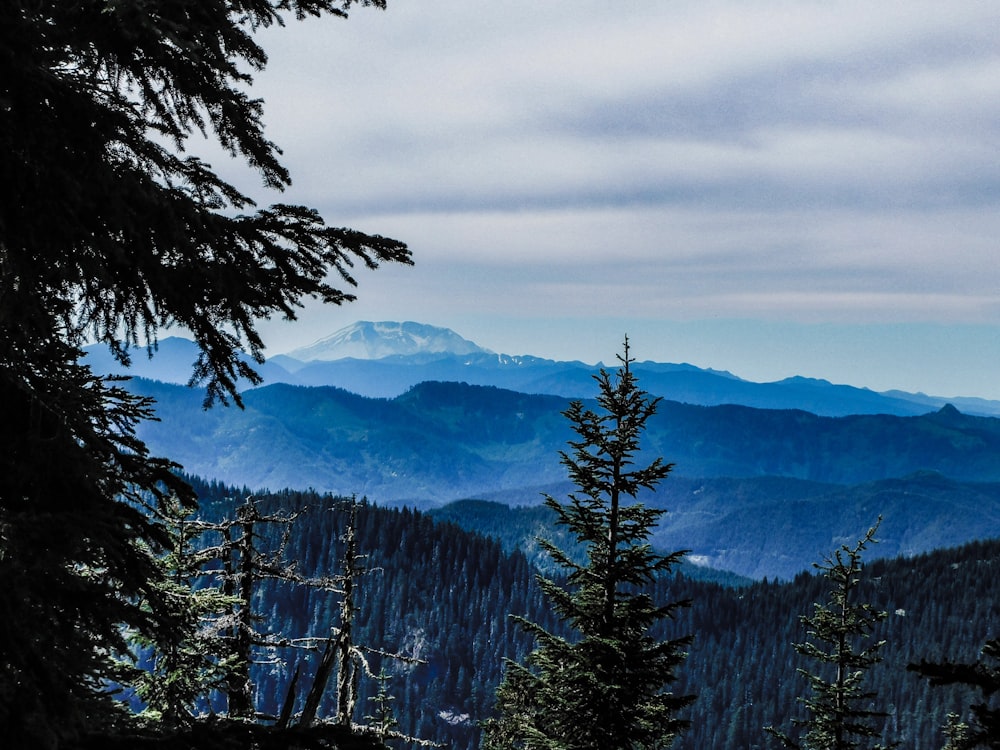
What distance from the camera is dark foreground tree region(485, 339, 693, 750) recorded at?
1361 cm

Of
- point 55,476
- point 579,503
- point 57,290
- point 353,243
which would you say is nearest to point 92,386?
point 57,290

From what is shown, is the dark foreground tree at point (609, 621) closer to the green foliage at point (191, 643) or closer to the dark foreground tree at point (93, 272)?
the green foliage at point (191, 643)

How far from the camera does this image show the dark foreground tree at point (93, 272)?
364cm

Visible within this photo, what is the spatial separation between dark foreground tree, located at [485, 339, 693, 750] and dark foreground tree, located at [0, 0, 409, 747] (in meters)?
9.46

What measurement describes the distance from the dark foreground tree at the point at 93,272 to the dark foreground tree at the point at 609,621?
372 inches

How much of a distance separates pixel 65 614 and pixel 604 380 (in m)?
13.3

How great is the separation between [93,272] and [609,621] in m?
12.1

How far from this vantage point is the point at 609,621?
1423 centimetres

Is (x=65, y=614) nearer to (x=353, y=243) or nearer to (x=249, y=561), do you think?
(x=353, y=243)

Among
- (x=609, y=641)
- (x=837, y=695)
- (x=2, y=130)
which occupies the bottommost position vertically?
(x=837, y=695)

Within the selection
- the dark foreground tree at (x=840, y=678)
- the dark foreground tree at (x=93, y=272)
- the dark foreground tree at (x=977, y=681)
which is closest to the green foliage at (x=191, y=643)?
the dark foreground tree at (x=93, y=272)

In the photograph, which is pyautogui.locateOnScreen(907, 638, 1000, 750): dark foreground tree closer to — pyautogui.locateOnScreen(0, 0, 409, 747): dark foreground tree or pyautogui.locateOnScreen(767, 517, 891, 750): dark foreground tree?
pyautogui.locateOnScreen(0, 0, 409, 747): dark foreground tree

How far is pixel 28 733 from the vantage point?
129 inches

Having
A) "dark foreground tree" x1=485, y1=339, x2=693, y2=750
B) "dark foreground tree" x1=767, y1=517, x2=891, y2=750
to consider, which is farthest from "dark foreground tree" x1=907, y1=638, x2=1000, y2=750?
"dark foreground tree" x1=767, y1=517, x2=891, y2=750
